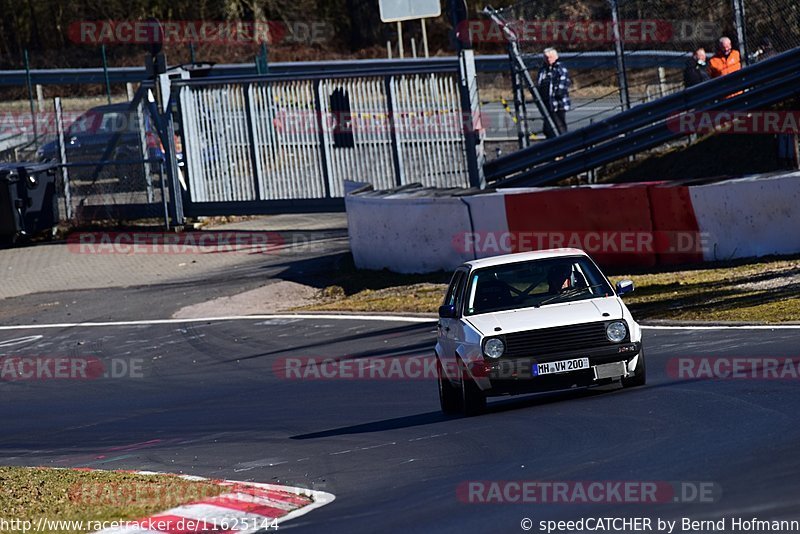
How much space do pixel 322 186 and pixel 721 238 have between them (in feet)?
37.5

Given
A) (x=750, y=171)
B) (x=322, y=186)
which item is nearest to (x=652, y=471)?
(x=750, y=171)

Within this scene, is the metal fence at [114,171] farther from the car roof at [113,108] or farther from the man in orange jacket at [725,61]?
the man in orange jacket at [725,61]

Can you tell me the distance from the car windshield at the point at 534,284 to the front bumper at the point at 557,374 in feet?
2.56

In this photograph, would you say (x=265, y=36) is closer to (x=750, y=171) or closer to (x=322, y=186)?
(x=322, y=186)

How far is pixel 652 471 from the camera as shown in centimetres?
821

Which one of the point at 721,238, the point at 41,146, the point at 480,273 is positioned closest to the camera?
the point at 480,273

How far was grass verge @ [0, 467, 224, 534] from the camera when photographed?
8.91m

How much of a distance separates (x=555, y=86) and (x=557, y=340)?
13.3 metres

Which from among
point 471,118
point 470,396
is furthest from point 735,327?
point 471,118

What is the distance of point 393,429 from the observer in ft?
38.9

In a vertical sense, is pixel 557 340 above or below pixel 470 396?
above

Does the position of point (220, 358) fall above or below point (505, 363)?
below

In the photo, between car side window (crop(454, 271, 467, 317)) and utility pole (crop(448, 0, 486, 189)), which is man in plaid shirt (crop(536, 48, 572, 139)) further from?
car side window (crop(454, 271, 467, 317))

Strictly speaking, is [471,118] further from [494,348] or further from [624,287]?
[494,348]
